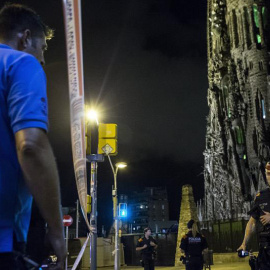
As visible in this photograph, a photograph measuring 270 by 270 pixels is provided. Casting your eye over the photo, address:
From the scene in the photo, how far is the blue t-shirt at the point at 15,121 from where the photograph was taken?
1.69 metres

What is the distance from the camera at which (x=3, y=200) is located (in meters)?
1.69

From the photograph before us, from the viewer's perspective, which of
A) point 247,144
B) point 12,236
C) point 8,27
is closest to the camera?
point 12,236

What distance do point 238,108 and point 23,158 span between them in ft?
191

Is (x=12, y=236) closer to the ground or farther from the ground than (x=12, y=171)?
closer to the ground

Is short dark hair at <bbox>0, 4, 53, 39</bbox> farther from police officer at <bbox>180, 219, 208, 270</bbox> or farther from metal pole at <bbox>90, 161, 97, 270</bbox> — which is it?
police officer at <bbox>180, 219, 208, 270</bbox>

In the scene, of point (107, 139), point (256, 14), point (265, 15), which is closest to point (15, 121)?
point (107, 139)

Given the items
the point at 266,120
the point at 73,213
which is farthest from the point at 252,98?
the point at 73,213

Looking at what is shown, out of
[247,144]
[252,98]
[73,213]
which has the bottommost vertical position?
[73,213]

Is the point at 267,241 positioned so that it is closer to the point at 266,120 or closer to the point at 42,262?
the point at 42,262

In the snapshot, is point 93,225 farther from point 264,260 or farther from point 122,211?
point 122,211

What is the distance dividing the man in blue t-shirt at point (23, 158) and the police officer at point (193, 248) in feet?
34.7

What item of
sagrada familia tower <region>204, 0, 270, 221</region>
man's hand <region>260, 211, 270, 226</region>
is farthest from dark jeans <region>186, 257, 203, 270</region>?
sagrada familia tower <region>204, 0, 270, 221</region>

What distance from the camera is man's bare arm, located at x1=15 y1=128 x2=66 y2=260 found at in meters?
1.69

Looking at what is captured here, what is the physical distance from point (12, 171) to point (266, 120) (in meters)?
53.5
